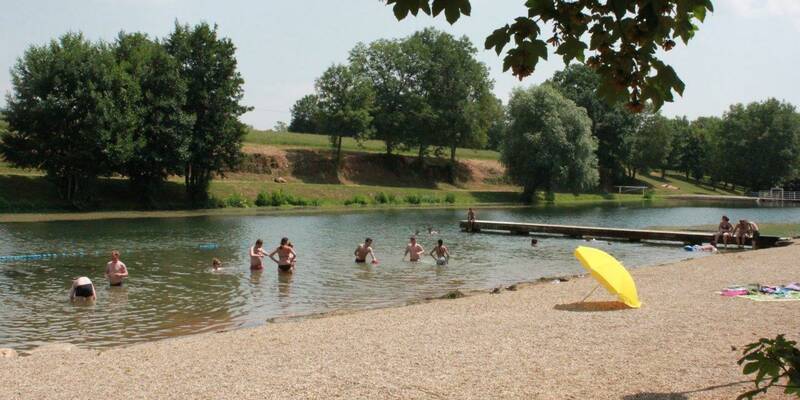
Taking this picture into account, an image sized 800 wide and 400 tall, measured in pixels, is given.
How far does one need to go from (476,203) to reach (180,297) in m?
57.7

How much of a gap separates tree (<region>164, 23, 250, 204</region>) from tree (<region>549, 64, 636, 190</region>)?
5172 centimetres

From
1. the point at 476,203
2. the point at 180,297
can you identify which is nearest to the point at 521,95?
the point at 476,203

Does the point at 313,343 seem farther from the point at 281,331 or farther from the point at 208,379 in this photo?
the point at 208,379

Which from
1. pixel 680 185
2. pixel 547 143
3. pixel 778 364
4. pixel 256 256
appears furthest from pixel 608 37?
pixel 680 185

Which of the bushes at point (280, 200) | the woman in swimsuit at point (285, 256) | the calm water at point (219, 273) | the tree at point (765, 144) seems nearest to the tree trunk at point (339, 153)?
the bushes at point (280, 200)

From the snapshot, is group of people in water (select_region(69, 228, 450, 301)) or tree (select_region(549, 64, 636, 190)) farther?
tree (select_region(549, 64, 636, 190))

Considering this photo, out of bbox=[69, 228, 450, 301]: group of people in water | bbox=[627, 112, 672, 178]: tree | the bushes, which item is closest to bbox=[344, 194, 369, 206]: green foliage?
the bushes

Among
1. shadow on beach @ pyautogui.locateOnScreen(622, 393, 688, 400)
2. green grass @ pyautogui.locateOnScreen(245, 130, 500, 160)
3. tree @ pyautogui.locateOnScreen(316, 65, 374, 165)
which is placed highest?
tree @ pyautogui.locateOnScreen(316, 65, 374, 165)

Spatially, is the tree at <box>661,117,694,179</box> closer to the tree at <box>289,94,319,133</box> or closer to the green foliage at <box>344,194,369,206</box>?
the tree at <box>289,94,319,133</box>

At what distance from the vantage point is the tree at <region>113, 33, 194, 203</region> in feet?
176

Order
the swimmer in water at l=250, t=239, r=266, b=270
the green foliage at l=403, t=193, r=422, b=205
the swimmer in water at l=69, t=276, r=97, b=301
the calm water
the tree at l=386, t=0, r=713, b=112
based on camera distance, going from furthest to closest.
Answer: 1. the green foliage at l=403, t=193, r=422, b=205
2. the swimmer in water at l=250, t=239, r=266, b=270
3. the swimmer in water at l=69, t=276, r=97, b=301
4. the calm water
5. the tree at l=386, t=0, r=713, b=112

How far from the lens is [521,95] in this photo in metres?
77.6

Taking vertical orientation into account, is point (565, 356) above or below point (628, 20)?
below

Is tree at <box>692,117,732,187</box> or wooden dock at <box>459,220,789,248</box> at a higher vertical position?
tree at <box>692,117,732,187</box>
